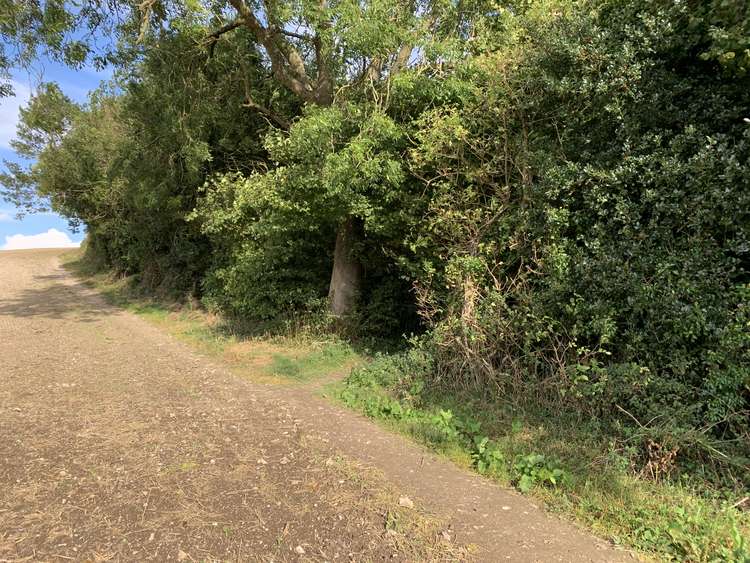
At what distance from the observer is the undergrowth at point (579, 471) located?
3.32 m

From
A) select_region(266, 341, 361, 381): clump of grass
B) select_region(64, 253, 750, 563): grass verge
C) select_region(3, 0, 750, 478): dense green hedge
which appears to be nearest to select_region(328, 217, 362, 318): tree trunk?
select_region(3, 0, 750, 478): dense green hedge

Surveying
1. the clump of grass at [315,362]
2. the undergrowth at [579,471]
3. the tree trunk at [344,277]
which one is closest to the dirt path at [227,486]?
the undergrowth at [579,471]

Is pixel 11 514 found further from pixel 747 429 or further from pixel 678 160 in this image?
pixel 678 160

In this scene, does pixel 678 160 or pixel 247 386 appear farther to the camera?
pixel 247 386

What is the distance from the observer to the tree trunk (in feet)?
32.2

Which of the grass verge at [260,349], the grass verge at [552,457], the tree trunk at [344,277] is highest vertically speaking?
the tree trunk at [344,277]

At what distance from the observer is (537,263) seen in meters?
5.79

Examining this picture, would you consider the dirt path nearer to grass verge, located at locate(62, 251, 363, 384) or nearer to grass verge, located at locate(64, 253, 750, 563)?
grass verge, located at locate(64, 253, 750, 563)

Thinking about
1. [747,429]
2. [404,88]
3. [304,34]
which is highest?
[304,34]

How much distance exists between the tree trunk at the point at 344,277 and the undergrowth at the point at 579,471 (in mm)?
3677

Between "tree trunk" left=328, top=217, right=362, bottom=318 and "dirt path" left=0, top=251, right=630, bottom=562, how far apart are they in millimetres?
3266

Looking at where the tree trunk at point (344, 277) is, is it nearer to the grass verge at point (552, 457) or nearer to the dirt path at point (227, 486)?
the grass verge at point (552, 457)

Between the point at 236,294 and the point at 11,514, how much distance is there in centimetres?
752

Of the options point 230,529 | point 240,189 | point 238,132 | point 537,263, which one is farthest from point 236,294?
point 230,529
